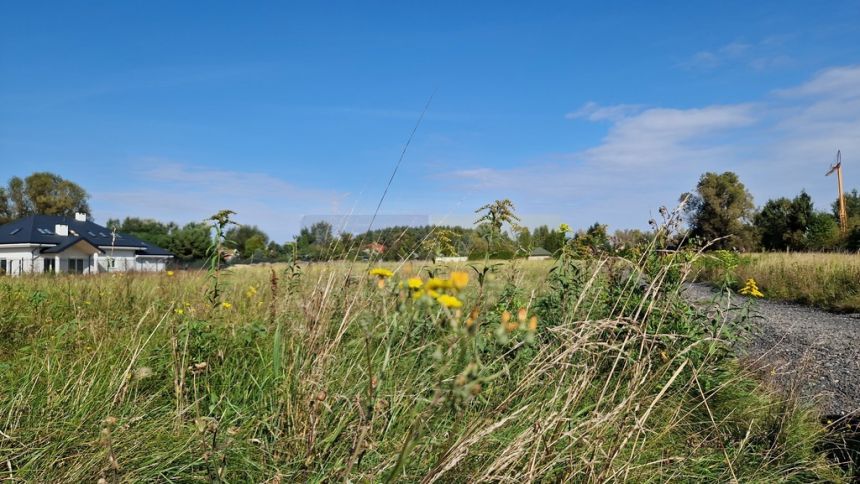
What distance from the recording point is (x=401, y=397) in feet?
6.37

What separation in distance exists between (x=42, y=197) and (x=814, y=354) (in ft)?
215

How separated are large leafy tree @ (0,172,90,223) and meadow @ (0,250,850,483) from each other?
61.5m

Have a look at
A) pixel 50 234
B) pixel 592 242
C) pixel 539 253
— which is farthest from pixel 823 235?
pixel 50 234

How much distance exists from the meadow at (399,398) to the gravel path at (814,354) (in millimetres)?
301

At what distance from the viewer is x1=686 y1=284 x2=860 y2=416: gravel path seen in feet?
10.5

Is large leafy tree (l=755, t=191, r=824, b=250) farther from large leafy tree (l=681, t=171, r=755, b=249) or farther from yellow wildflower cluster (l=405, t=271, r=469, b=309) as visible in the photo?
yellow wildflower cluster (l=405, t=271, r=469, b=309)

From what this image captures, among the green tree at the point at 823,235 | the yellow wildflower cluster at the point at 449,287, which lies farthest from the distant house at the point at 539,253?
the green tree at the point at 823,235

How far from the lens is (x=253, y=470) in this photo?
174 cm

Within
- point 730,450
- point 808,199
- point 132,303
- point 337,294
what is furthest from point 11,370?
point 808,199

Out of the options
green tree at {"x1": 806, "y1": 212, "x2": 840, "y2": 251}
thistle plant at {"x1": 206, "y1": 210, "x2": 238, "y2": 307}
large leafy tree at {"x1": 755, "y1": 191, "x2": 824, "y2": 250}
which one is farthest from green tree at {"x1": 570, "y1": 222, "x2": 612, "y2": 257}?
large leafy tree at {"x1": 755, "y1": 191, "x2": 824, "y2": 250}

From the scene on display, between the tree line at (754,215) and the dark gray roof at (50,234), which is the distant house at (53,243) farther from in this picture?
the tree line at (754,215)

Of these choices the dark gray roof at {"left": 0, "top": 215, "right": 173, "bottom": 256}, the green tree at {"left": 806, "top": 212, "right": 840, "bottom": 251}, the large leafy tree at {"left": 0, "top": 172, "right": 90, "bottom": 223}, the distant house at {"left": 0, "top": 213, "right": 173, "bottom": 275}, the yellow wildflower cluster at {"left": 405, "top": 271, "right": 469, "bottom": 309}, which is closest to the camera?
the yellow wildflower cluster at {"left": 405, "top": 271, "right": 469, "bottom": 309}

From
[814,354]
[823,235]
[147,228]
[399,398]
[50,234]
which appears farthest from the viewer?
[147,228]

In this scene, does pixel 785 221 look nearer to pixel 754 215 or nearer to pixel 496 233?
pixel 754 215
